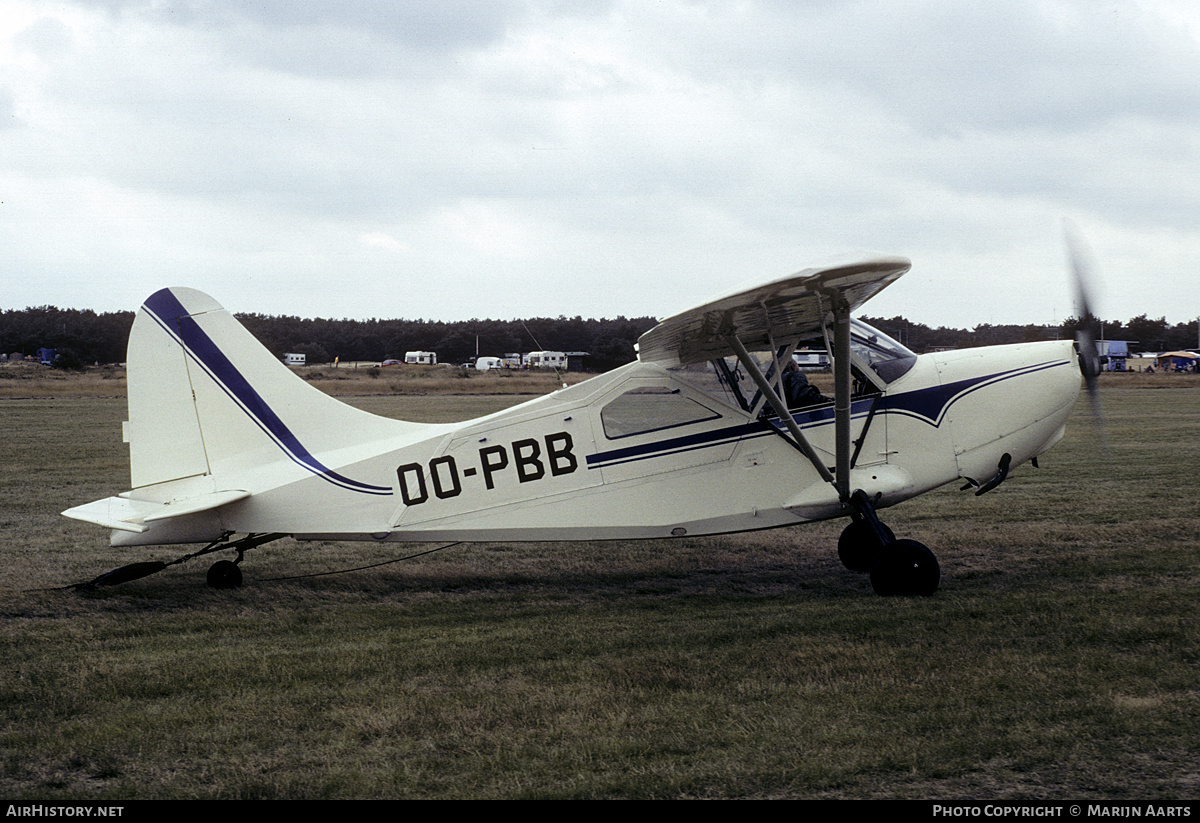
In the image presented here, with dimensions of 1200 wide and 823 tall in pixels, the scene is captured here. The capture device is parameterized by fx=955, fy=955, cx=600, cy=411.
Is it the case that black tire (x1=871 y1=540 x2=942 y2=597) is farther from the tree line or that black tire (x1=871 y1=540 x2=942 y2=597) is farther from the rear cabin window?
the tree line

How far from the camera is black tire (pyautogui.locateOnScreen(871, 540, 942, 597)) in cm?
744

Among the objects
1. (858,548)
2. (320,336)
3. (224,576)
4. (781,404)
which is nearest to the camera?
(781,404)

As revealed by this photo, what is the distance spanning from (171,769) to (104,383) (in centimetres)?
5491

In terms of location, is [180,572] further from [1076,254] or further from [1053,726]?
[1076,254]

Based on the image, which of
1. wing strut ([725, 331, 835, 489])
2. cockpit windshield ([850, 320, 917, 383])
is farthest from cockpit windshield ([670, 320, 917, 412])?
wing strut ([725, 331, 835, 489])

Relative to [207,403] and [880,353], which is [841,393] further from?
[207,403]

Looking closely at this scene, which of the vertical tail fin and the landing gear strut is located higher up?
the vertical tail fin

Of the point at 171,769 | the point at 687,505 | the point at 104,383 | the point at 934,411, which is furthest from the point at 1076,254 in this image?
the point at 104,383

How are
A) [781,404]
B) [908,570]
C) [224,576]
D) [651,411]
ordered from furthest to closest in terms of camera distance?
[224,576] → [651,411] → [781,404] → [908,570]

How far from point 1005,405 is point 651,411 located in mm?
3055

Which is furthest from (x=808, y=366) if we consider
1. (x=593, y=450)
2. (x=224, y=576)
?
(x=224, y=576)

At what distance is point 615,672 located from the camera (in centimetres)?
562

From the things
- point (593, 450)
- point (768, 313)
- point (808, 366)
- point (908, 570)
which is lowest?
point (908, 570)

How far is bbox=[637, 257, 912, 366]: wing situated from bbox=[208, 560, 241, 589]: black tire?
4040 millimetres
